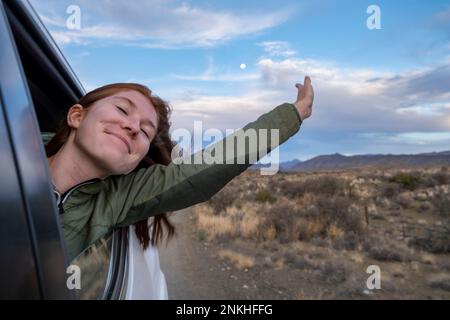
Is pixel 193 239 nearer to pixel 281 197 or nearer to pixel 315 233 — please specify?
pixel 315 233

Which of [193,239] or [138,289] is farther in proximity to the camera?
[193,239]

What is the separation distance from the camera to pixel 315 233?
480 inches

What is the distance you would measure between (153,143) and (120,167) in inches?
25.8

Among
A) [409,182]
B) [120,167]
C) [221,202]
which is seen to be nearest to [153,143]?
[120,167]

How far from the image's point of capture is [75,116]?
6.92 feet

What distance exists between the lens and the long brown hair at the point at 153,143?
7.21 feet

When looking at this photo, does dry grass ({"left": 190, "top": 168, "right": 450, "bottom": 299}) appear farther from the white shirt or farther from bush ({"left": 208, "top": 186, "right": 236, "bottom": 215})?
the white shirt

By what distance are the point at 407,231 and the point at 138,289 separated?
41.2 ft

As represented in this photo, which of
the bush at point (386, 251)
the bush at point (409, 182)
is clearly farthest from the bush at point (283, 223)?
the bush at point (409, 182)

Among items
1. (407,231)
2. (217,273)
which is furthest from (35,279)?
(407,231)

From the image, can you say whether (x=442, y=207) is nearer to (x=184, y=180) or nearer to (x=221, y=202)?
(x=221, y=202)

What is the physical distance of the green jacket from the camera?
1.82 meters
